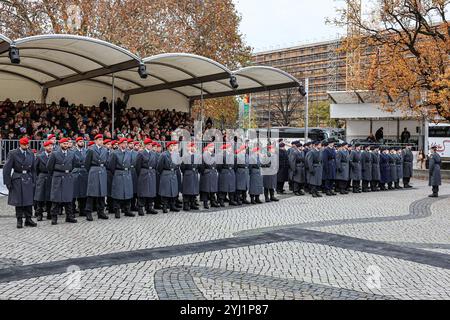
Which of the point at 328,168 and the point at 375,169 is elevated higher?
the point at 328,168

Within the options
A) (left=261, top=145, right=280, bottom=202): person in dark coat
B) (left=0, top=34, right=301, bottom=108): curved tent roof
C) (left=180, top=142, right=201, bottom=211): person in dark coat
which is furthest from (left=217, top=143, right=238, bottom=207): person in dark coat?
(left=0, top=34, right=301, bottom=108): curved tent roof

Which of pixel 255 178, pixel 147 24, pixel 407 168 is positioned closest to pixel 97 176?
pixel 255 178

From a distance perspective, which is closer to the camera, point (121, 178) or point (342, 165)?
point (121, 178)

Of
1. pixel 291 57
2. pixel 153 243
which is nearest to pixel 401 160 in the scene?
pixel 153 243

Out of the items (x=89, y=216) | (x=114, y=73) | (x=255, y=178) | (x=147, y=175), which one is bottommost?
(x=89, y=216)

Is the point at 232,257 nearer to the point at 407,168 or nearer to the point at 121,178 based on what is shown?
the point at 121,178

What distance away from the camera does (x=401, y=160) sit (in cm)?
1952

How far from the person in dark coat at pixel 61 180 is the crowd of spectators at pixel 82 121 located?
19.2ft

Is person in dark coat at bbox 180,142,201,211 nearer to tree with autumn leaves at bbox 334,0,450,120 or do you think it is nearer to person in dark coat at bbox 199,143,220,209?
person in dark coat at bbox 199,143,220,209

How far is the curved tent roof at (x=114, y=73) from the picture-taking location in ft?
51.2

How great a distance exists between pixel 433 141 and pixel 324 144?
18414mm

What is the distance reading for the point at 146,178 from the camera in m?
11.7

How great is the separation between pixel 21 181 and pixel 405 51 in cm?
2069
